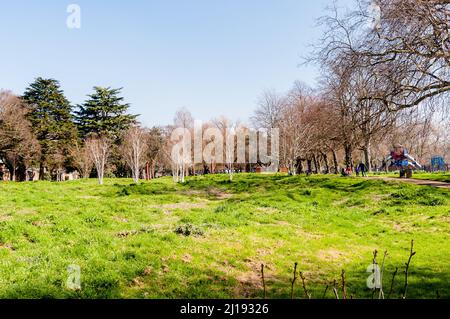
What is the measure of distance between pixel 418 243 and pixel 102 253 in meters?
9.92

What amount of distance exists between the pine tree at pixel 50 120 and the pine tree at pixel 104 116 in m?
3.43

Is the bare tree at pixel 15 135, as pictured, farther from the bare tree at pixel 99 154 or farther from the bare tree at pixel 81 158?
the bare tree at pixel 99 154

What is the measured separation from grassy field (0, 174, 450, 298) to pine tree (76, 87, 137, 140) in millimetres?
51689

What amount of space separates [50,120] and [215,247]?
58.8 metres

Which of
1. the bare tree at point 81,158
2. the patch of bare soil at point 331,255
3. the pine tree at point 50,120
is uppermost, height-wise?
the pine tree at point 50,120

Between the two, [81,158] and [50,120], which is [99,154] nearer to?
[81,158]

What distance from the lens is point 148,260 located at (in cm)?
879

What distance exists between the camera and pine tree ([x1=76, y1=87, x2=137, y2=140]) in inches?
2630

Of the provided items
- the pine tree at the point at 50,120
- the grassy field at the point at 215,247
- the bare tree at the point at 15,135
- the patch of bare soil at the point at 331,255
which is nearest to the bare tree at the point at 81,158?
the pine tree at the point at 50,120

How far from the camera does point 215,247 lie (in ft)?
33.1

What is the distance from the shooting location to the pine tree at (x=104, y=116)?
219ft

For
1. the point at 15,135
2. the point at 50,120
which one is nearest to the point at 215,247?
the point at 15,135

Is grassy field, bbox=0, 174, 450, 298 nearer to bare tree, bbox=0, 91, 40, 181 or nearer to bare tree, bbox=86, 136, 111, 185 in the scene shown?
bare tree, bbox=86, 136, 111, 185
